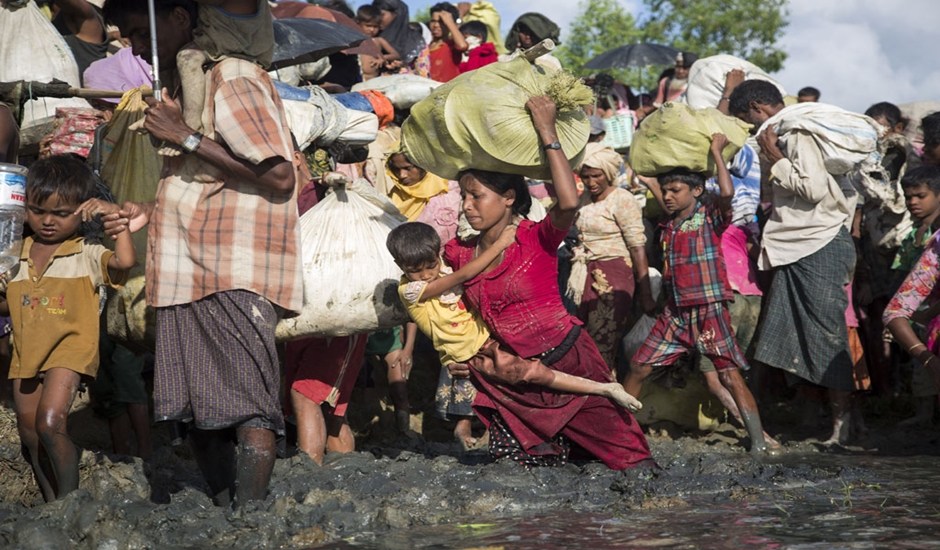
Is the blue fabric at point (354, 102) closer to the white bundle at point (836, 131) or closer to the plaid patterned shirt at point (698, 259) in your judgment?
the plaid patterned shirt at point (698, 259)

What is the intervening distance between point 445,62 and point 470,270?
5.77 m

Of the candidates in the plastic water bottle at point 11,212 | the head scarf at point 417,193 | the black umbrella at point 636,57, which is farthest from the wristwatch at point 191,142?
the black umbrella at point 636,57

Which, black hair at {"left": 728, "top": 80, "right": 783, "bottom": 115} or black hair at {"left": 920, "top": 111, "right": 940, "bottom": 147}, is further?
black hair at {"left": 728, "top": 80, "right": 783, "bottom": 115}

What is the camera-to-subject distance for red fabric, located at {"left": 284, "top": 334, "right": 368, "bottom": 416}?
6117 mm

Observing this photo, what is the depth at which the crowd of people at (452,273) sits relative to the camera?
4.50 metres

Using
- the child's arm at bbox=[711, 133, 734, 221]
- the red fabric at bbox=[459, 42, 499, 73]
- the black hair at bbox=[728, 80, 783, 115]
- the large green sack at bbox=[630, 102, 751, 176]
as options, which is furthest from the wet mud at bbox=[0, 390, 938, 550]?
the red fabric at bbox=[459, 42, 499, 73]

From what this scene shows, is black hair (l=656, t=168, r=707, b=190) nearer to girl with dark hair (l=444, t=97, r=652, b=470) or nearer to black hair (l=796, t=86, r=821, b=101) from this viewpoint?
girl with dark hair (l=444, t=97, r=652, b=470)

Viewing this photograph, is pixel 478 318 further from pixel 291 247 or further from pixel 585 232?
pixel 585 232

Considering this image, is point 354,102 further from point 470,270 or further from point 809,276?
point 809,276

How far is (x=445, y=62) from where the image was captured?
11.0 meters

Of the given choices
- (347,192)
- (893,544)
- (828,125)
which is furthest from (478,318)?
(828,125)

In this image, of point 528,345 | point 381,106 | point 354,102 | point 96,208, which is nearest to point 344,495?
point 528,345

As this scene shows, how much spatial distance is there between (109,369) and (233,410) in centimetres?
197

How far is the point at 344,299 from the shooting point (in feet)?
17.9
